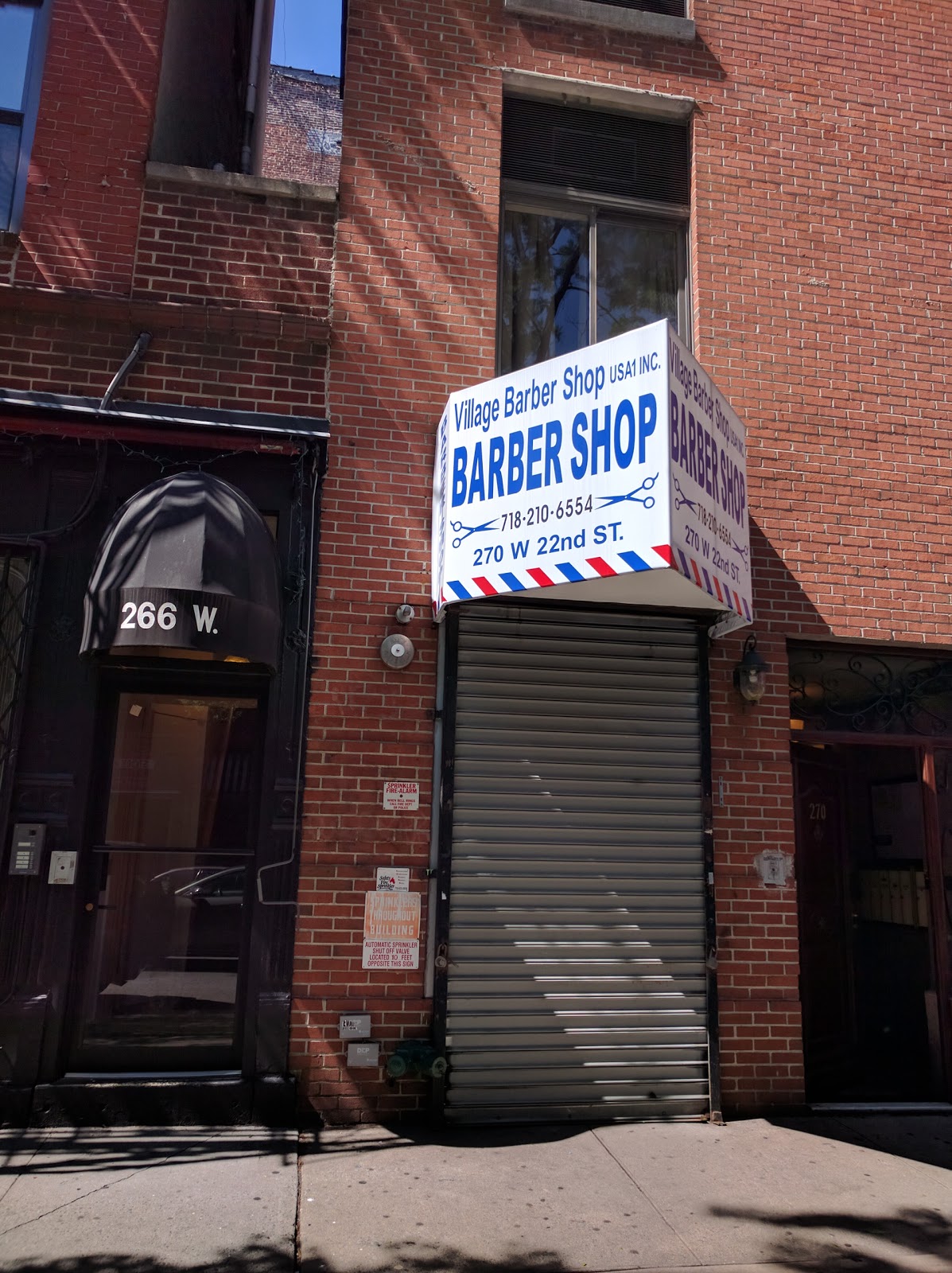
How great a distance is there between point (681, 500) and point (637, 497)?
0.79ft

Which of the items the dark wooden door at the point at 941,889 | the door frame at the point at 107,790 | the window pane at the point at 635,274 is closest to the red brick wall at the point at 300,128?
the window pane at the point at 635,274

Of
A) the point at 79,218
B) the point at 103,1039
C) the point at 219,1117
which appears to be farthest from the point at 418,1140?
the point at 79,218

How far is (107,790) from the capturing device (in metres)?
5.82

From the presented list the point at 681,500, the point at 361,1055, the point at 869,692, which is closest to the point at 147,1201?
the point at 361,1055

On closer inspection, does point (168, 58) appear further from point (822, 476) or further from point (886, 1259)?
point (886, 1259)

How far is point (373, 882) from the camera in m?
5.85

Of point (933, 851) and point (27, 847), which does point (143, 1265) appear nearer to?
point (27, 847)

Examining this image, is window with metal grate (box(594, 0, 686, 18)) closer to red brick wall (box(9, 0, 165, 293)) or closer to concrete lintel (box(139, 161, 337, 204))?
concrete lintel (box(139, 161, 337, 204))

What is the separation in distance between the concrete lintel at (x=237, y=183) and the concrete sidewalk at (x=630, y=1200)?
6.19 metres

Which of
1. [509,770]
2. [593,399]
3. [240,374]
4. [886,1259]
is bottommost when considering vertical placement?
[886,1259]

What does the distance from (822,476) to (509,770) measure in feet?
10.9

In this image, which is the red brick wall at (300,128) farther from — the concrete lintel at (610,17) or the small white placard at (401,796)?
the small white placard at (401,796)

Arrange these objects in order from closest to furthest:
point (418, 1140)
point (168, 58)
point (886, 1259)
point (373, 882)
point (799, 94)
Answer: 1. point (886, 1259)
2. point (418, 1140)
3. point (373, 882)
4. point (168, 58)
5. point (799, 94)

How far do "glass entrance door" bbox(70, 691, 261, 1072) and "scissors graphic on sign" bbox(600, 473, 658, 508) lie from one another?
267 cm
